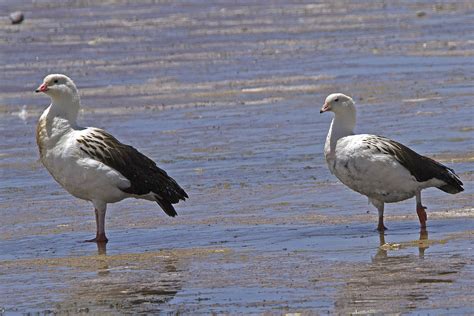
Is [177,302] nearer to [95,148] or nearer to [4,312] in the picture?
[4,312]

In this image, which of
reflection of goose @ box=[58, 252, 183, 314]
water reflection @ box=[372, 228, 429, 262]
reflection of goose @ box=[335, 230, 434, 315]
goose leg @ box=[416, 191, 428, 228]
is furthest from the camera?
goose leg @ box=[416, 191, 428, 228]

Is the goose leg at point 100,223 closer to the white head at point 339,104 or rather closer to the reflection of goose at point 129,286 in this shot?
the reflection of goose at point 129,286

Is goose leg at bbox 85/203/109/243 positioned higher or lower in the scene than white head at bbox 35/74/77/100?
lower

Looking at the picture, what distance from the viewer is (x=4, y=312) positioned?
9953 millimetres

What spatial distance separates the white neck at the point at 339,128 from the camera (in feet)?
45.7

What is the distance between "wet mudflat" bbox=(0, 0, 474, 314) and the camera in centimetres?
1051

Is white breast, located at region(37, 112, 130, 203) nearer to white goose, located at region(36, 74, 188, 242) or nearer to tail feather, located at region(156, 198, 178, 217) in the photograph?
white goose, located at region(36, 74, 188, 242)

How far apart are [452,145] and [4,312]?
30.4 feet

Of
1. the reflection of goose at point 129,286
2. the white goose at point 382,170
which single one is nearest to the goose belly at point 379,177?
the white goose at point 382,170

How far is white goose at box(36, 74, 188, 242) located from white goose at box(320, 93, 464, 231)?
68.7 inches

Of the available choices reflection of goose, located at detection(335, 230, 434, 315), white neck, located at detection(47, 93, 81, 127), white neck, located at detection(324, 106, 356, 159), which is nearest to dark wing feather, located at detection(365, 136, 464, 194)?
white neck, located at detection(324, 106, 356, 159)

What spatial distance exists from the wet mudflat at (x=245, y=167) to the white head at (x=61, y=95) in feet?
4.14

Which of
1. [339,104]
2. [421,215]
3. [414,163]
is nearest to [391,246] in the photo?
[421,215]

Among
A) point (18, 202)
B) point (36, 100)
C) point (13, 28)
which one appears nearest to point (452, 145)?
point (18, 202)
